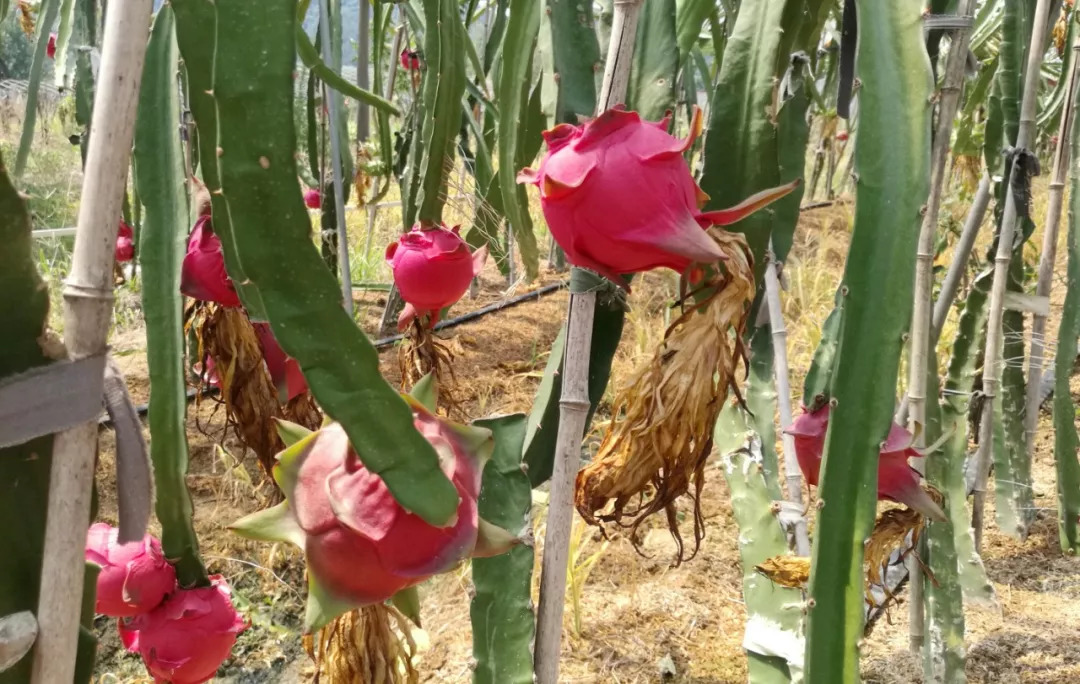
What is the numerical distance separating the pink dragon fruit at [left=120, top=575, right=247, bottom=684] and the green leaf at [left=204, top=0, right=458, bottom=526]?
32 centimetres

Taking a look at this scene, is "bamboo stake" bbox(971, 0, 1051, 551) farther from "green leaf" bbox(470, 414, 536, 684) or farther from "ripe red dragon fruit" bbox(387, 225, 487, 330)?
"green leaf" bbox(470, 414, 536, 684)

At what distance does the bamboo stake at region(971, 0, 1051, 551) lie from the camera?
107 centimetres

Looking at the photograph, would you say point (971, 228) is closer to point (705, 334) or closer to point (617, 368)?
point (705, 334)

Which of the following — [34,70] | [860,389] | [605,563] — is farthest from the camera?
[605,563]

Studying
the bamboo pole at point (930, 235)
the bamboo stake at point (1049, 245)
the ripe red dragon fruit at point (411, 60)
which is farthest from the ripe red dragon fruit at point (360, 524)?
the ripe red dragon fruit at point (411, 60)

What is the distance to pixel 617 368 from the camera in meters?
2.58

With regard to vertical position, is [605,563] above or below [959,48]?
below

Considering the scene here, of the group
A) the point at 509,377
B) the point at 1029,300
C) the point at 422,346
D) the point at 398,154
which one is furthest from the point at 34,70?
the point at 1029,300

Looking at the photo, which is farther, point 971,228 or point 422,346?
point 971,228

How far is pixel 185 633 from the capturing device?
0.60 m

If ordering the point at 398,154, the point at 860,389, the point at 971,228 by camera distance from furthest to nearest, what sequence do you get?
the point at 398,154, the point at 971,228, the point at 860,389

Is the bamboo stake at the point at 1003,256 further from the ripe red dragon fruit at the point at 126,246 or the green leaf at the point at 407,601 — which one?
the ripe red dragon fruit at the point at 126,246

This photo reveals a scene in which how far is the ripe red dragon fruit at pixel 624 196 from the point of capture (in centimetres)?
43

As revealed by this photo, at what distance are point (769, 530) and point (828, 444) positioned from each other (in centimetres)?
59
